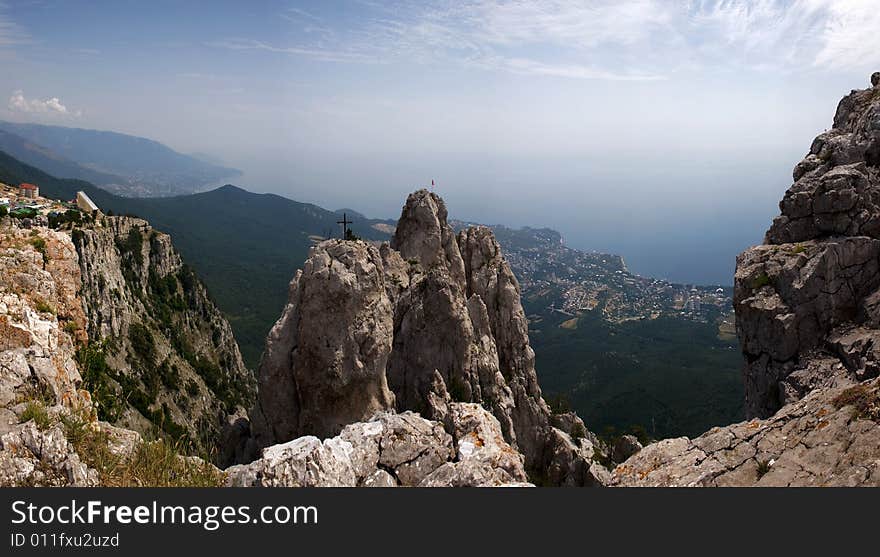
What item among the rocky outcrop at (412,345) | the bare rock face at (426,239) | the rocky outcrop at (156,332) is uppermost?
the bare rock face at (426,239)

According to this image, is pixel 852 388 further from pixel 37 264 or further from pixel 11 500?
pixel 37 264

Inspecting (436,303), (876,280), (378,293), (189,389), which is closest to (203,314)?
(189,389)

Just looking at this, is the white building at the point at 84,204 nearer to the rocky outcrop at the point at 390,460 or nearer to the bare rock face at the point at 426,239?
the bare rock face at the point at 426,239

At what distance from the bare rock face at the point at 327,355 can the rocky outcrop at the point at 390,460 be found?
10775 mm

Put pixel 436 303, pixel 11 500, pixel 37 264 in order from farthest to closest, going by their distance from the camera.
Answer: pixel 436 303 < pixel 37 264 < pixel 11 500

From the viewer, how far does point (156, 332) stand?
267 ft

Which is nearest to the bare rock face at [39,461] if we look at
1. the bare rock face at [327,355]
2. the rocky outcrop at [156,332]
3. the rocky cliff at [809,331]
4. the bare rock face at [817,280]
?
the rocky cliff at [809,331]

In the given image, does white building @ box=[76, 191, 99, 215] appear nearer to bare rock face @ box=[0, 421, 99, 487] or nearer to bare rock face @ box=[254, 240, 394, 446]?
bare rock face @ box=[254, 240, 394, 446]

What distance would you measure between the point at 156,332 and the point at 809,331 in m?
85.7

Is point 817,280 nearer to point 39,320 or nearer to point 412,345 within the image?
point 412,345

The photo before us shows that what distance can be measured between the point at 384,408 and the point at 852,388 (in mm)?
17597

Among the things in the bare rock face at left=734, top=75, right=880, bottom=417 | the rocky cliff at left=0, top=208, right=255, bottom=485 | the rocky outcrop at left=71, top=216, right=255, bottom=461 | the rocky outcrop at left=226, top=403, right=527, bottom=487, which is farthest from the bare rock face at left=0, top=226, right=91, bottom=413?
the rocky outcrop at left=71, top=216, right=255, bottom=461

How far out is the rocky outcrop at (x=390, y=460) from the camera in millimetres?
9867

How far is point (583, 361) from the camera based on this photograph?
527ft
